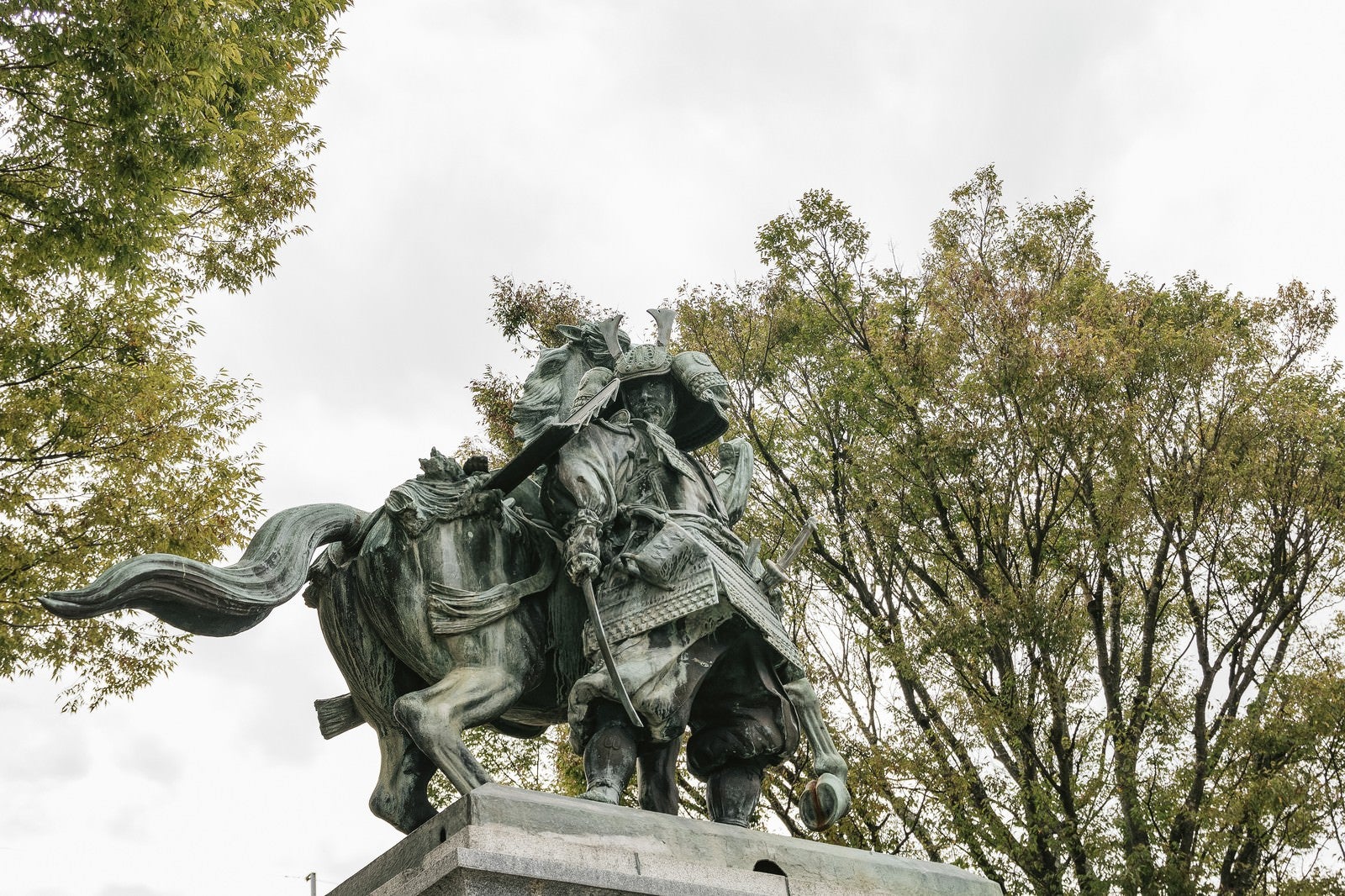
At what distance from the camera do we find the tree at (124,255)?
7398 mm

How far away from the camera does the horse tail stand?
4.42m

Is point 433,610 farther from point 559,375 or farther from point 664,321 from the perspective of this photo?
point 664,321

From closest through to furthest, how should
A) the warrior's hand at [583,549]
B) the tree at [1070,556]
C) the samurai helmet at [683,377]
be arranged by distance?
the warrior's hand at [583,549]
the samurai helmet at [683,377]
the tree at [1070,556]

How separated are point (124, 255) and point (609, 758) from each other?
16.3 ft

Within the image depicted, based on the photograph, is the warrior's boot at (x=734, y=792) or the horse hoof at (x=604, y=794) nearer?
the horse hoof at (x=604, y=794)

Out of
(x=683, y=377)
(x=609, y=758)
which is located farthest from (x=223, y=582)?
(x=683, y=377)

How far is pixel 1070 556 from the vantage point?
498 inches

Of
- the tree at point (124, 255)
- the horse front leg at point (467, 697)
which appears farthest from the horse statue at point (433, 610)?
the tree at point (124, 255)

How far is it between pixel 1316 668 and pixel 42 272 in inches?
418

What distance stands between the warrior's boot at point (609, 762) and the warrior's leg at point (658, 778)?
0.33 metres

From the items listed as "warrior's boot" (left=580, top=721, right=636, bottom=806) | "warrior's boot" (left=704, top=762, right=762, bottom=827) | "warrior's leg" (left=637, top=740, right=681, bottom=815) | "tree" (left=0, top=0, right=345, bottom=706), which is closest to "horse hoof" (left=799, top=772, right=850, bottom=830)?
"warrior's boot" (left=704, top=762, right=762, bottom=827)

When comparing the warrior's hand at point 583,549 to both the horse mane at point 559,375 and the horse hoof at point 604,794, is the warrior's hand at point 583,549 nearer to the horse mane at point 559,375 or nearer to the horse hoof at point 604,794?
the horse mane at point 559,375

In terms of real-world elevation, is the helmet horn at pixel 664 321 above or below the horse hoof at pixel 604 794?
above

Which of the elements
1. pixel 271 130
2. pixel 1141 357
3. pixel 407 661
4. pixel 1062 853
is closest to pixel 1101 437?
pixel 1141 357
